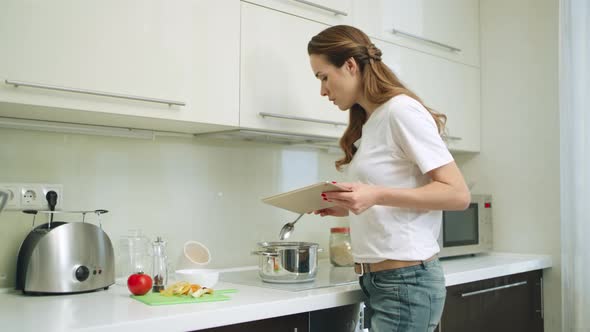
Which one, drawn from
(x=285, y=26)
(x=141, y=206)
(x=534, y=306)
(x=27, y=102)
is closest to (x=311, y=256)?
(x=141, y=206)

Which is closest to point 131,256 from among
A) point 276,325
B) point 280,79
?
point 276,325

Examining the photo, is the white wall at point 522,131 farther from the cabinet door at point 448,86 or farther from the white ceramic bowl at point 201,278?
the white ceramic bowl at point 201,278

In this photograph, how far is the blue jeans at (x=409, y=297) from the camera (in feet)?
4.78

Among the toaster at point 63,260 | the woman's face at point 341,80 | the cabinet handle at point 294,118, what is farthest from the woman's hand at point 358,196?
the toaster at point 63,260

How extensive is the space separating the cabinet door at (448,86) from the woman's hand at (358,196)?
963 mm

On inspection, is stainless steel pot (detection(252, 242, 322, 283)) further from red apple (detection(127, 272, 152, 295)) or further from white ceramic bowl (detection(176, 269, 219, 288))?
red apple (detection(127, 272, 152, 295))

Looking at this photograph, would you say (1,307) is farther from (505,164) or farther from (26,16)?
(505,164)

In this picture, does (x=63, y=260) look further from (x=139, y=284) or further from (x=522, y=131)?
(x=522, y=131)

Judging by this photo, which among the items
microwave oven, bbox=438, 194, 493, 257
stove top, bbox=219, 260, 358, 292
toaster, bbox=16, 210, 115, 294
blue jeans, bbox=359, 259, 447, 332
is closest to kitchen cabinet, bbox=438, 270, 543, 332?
microwave oven, bbox=438, 194, 493, 257

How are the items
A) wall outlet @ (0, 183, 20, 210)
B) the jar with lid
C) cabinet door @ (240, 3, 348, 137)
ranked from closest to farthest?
wall outlet @ (0, 183, 20, 210) → cabinet door @ (240, 3, 348, 137) → the jar with lid

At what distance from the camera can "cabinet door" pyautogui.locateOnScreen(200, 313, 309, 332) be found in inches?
54.5

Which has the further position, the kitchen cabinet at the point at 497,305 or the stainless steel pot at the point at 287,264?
the kitchen cabinet at the point at 497,305

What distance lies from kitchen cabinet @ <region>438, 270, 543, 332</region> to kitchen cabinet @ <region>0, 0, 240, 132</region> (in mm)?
969

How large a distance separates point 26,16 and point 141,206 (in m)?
0.73
